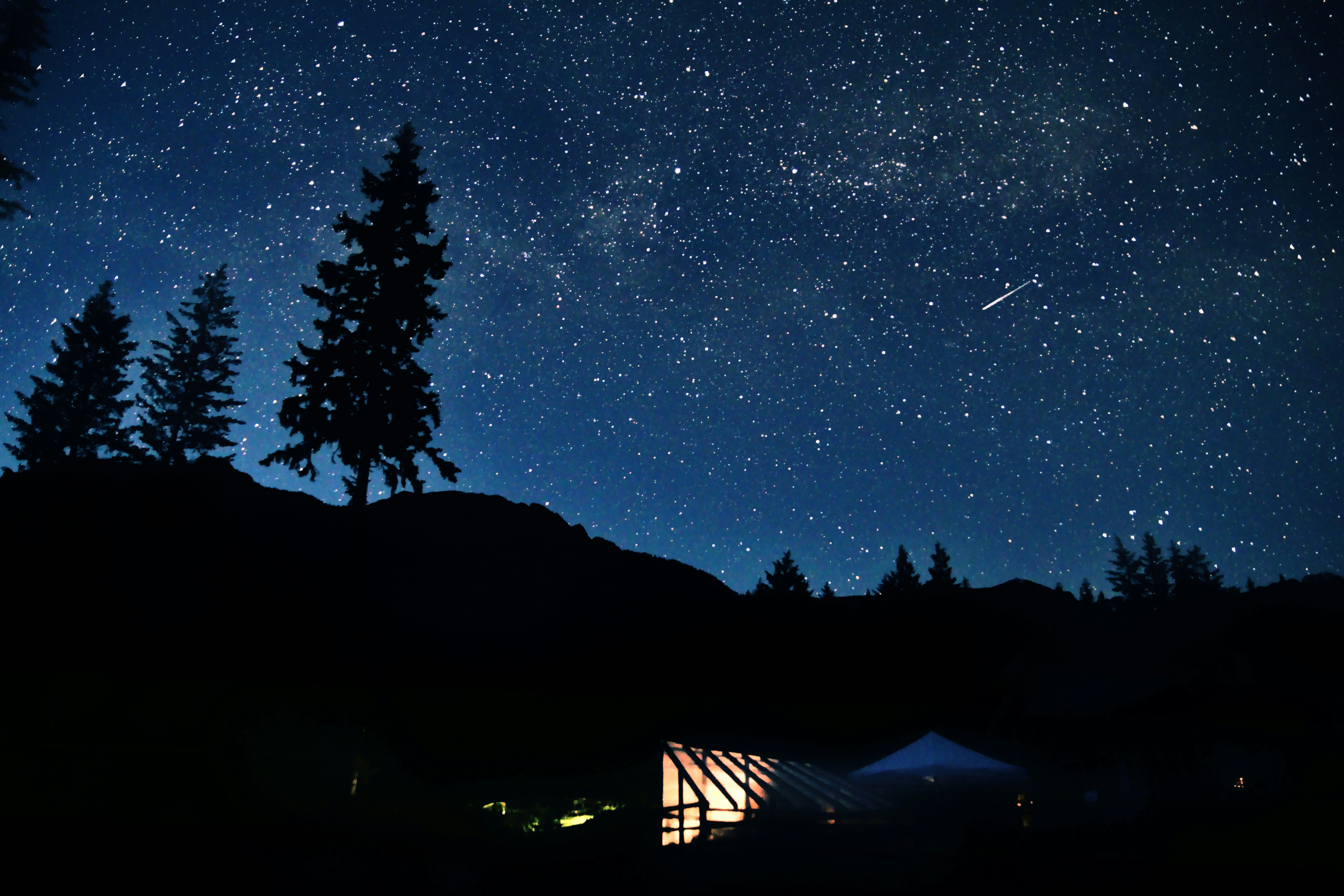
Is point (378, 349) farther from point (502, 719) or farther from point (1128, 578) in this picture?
point (1128, 578)

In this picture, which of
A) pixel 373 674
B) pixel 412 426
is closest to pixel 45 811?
pixel 373 674

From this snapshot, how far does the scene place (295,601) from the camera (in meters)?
21.5

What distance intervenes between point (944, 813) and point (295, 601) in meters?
20.0

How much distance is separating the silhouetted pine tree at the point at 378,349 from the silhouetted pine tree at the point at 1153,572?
3400 inches

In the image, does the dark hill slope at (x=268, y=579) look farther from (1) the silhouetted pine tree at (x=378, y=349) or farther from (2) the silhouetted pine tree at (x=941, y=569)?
(2) the silhouetted pine tree at (x=941, y=569)

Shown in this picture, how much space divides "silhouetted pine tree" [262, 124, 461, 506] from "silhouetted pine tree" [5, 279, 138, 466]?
20.3 meters

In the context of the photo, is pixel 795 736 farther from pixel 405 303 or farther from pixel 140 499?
pixel 140 499

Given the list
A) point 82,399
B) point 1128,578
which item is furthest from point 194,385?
point 1128,578

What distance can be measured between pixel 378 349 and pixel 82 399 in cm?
→ 2344

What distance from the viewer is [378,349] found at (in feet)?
68.5

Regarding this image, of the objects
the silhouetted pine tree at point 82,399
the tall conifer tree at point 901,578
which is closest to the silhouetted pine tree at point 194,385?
the silhouetted pine tree at point 82,399

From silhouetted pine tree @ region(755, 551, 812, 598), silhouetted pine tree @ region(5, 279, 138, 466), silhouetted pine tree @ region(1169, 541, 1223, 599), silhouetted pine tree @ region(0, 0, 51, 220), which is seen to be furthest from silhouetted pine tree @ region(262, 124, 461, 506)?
silhouetted pine tree @ region(1169, 541, 1223, 599)

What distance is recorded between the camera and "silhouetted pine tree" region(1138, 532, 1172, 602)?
264 ft

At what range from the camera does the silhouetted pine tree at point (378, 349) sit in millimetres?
20000
